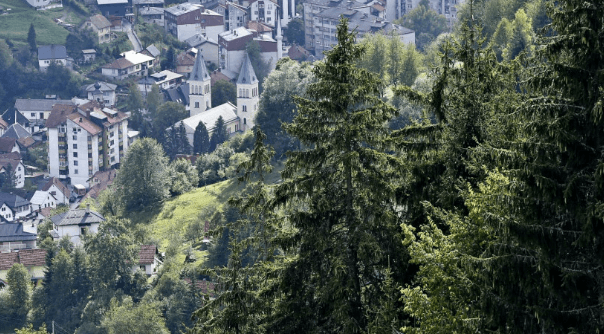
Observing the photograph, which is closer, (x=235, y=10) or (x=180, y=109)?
(x=180, y=109)

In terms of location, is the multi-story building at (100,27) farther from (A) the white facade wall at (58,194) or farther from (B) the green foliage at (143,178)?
(B) the green foliage at (143,178)

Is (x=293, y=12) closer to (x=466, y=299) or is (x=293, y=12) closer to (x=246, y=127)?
(x=246, y=127)

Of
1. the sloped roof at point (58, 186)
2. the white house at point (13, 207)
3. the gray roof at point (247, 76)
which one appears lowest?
the white house at point (13, 207)

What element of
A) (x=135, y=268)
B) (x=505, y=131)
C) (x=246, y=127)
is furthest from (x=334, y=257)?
(x=246, y=127)

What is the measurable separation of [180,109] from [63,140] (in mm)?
16802

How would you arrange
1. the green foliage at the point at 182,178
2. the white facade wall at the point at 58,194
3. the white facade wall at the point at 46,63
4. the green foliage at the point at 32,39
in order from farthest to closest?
the green foliage at the point at 32,39
the white facade wall at the point at 46,63
the white facade wall at the point at 58,194
the green foliage at the point at 182,178

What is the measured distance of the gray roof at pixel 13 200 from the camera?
109 m

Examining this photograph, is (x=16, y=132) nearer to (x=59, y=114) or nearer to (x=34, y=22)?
(x=59, y=114)

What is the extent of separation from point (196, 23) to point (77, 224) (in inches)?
2950

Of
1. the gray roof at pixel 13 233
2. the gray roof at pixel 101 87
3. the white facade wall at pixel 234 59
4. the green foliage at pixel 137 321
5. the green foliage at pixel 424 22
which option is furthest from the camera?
the green foliage at pixel 424 22

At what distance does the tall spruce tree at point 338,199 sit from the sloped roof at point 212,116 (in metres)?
94.8

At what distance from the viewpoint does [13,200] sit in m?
110

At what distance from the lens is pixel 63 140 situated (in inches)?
4471

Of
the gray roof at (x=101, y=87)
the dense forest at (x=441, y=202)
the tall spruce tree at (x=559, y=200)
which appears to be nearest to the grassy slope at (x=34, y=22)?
the gray roof at (x=101, y=87)
